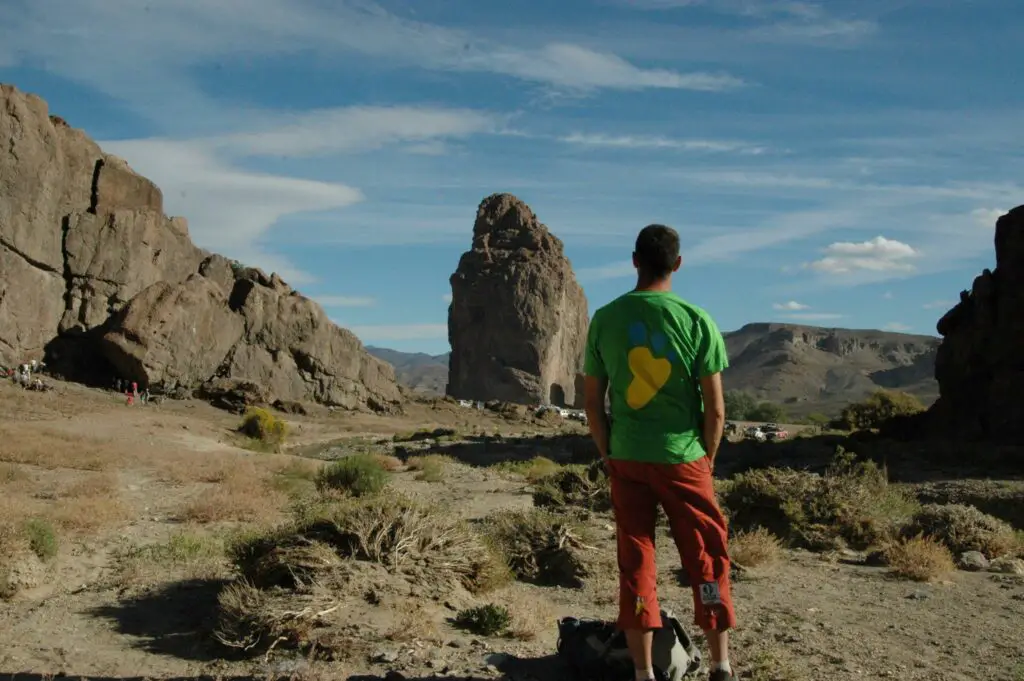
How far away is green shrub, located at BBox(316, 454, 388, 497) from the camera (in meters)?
11.5

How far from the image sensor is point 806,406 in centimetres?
11894

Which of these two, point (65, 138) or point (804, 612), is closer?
point (804, 612)

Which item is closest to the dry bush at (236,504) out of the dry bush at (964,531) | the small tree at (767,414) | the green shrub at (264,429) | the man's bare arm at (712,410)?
the man's bare arm at (712,410)

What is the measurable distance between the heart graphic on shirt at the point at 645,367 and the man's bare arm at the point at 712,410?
19 cm

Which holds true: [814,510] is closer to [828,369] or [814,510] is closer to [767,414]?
[767,414]

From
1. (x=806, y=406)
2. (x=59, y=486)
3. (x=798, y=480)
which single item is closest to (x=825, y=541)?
(x=798, y=480)

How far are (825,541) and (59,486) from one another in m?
9.87

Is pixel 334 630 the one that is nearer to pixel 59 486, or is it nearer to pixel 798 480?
pixel 798 480

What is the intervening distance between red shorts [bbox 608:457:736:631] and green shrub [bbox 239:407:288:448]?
25110 mm

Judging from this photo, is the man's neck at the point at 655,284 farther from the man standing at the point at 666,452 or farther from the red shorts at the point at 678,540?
the red shorts at the point at 678,540

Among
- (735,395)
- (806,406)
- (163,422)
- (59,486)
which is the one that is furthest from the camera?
(806,406)

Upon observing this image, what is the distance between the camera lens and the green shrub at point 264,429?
28.8m

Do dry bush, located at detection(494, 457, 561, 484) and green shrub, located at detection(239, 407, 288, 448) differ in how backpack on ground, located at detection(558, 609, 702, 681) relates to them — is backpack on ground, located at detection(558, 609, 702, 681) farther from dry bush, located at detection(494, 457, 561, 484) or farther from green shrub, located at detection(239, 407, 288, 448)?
green shrub, located at detection(239, 407, 288, 448)

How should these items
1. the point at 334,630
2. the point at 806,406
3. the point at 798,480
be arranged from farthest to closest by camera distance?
1. the point at 806,406
2. the point at 798,480
3. the point at 334,630
